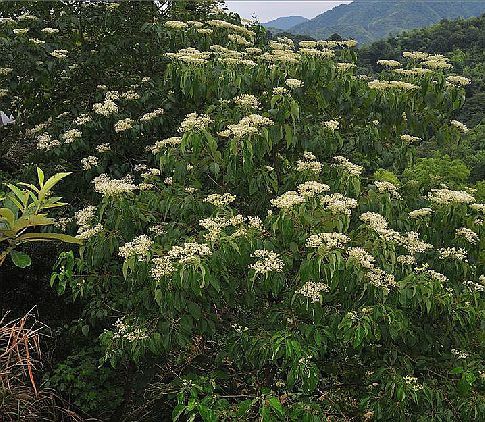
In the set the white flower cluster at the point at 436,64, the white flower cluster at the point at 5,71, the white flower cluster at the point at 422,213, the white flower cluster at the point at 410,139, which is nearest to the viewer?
the white flower cluster at the point at 422,213

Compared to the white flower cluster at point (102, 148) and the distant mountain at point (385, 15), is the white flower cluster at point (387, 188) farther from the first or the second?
the distant mountain at point (385, 15)

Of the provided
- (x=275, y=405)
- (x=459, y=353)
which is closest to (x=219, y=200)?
(x=275, y=405)

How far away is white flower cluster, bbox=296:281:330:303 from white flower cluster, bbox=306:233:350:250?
232 mm

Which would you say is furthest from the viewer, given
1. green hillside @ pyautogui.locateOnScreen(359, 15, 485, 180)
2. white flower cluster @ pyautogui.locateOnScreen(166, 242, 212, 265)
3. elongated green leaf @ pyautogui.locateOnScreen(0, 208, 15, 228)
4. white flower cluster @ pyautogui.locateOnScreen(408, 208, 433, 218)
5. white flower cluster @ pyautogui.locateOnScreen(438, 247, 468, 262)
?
green hillside @ pyautogui.locateOnScreen(359, 15, 485, 180)

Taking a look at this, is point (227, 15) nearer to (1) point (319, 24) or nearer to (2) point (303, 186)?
(2) point (303, 186)

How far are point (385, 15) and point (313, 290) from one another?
89054 mm

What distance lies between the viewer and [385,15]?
82938 millimetres

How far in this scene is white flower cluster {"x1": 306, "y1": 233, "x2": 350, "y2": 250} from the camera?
2621mm

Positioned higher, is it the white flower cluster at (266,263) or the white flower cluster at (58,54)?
the white flower cluster at (58,54)

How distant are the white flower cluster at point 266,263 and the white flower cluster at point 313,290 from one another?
6.3 inches

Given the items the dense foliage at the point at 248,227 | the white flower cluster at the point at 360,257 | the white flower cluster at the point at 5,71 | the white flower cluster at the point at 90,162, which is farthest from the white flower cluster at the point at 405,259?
the white flower cluster at the point at 5,71

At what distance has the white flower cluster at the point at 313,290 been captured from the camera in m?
2.71

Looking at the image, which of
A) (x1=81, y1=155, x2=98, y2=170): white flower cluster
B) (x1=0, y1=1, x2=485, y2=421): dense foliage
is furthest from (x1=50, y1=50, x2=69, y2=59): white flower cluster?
(x1=81, y1=155, x2=98, y2=170): white flower cluster

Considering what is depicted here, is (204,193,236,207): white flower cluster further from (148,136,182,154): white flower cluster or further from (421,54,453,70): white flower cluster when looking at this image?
Result: (421,54,453,70): white flower cluster
